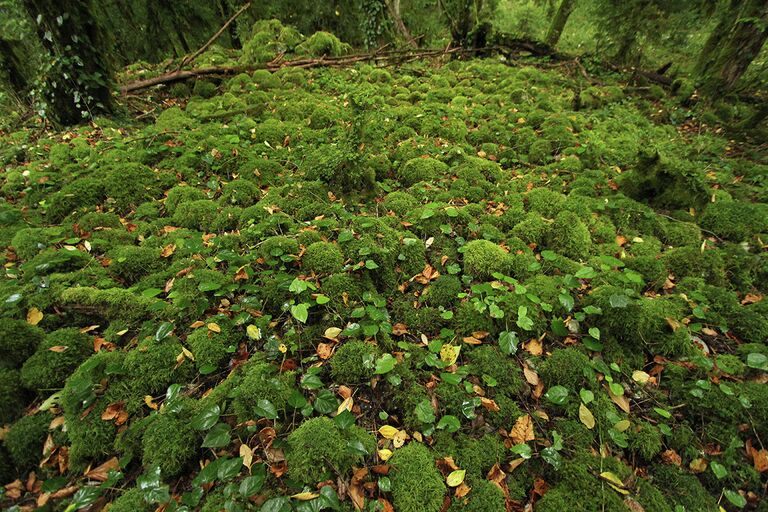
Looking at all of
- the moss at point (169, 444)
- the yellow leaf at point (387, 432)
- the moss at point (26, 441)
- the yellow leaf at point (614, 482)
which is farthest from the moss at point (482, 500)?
the moss at point (26, 441)

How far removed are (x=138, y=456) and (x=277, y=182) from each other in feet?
10.5

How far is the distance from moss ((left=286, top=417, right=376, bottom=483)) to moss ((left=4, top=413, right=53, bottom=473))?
5.23ft

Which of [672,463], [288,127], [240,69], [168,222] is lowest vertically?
[672,463]

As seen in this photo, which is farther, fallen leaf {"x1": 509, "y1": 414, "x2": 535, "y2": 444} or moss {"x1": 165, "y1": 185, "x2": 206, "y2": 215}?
moss {"x1": 165, "y1": 185, "x2": 206, "y2": 215}

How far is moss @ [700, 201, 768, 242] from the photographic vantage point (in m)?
3.82

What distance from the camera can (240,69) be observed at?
7223 mm

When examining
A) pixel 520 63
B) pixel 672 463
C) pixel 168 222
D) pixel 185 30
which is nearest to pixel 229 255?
pixel 168 222

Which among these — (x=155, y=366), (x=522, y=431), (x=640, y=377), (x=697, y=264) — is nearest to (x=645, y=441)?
(x=640, y=377)

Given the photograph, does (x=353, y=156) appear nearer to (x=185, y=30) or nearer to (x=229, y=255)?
(x=229, y=255)

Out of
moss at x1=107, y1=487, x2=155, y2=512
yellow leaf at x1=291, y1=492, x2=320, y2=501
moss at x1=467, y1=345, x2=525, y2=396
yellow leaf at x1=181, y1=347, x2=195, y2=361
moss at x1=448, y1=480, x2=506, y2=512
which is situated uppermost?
yellow leaf at x1=181, y1=347, x2=195, y2=361

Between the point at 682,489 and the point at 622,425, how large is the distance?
1.44 ft

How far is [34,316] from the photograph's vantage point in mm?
2707

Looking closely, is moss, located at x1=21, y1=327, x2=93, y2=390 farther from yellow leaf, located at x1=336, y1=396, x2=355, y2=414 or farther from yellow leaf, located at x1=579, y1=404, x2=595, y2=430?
yellow leaf, located at x1=579, y1=404, x2=595, y2=430

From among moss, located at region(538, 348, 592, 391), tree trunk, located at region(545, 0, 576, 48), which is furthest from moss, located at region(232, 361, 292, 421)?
tree trunk, located at region(545, 0, 576, 48)
